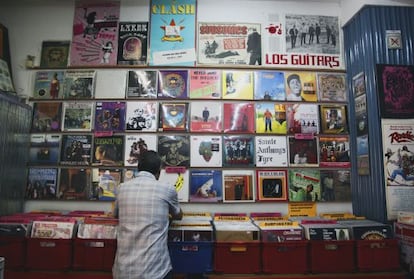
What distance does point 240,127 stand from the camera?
2.92 metres

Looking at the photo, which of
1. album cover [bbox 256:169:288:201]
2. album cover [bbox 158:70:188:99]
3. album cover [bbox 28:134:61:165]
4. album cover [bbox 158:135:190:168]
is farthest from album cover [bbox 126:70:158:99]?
album cover [bbox 256:169:288:201]

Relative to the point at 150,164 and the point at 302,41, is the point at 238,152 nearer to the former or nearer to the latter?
the point at 150,164

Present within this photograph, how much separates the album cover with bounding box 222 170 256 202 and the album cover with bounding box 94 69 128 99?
1425 millimetres

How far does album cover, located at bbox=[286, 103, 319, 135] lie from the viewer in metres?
2.95

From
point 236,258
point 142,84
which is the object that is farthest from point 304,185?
point 142,84

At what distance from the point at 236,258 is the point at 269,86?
1784 millimetres

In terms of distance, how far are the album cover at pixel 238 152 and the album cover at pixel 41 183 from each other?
5.91ft

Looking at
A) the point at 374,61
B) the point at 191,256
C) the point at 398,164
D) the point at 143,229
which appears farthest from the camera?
the point at 374,61

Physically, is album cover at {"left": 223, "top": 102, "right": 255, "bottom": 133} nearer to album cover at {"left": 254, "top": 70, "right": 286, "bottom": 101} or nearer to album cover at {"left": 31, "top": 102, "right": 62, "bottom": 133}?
album cover at {"left": 254, "top": 70, "right": 286, "bottom": 101}

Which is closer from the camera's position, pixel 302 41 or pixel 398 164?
pixel 398 164

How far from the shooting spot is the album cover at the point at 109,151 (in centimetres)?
288

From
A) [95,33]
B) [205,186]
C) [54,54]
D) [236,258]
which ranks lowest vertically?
[236,258]

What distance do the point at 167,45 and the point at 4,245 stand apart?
7.84ft

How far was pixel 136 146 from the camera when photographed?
113 inches
